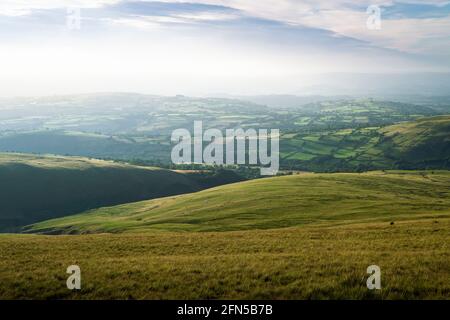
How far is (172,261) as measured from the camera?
2881 centimetres

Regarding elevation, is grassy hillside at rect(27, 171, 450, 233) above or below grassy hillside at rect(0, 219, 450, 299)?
below

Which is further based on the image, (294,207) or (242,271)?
(294,207)

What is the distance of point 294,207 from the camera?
363ft

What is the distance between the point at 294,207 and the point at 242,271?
88020 millimetres

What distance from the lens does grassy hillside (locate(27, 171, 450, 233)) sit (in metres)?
90.1

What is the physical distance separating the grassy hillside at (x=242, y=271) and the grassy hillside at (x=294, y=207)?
46.9 m

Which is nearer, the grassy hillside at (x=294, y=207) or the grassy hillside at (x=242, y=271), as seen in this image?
the grassy hillside at (x=242, y=271)

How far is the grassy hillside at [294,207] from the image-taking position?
90.1 meters

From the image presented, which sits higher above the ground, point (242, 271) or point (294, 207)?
point (242, 271)

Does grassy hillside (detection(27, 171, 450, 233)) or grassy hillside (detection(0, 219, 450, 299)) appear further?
grassy hillside (detection(27, 171, 450, 233))

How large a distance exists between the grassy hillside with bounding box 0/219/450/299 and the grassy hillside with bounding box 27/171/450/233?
4692 cm
